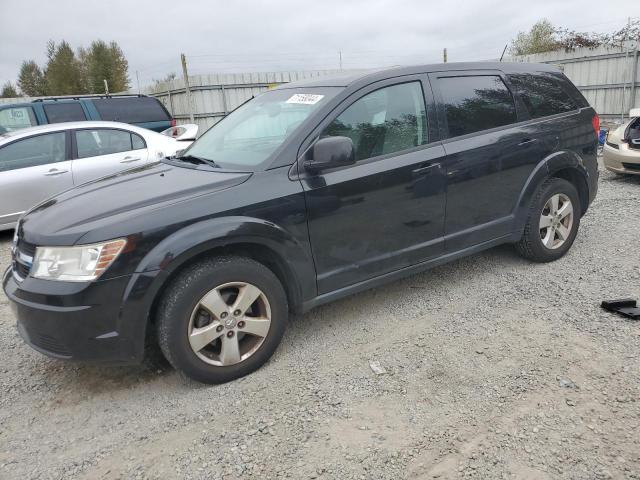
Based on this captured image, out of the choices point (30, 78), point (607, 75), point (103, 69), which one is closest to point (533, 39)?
point (607, 75)

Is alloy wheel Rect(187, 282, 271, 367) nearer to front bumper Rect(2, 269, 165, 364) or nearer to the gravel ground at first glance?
the gravel ground

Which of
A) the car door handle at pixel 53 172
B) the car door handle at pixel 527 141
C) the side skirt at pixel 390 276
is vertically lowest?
the side skirt at pixel 390 276

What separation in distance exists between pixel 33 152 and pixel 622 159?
8457mm

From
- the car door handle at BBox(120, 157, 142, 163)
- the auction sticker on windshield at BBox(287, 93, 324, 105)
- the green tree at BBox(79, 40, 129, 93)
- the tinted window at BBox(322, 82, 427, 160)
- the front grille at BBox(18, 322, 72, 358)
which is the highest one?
the green tree at BBox(79, 40, 129, 93)

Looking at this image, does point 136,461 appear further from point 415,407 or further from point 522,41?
point 522,41

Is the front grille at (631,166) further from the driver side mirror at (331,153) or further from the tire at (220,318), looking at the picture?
the tire at (220,318)

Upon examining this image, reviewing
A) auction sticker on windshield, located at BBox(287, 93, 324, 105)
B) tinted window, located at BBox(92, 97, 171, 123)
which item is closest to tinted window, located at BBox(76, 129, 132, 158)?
tinted window, located at BBox(92, 97, 171, 123)

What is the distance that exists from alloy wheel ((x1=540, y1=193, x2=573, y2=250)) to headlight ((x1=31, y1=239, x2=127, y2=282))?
350 cm

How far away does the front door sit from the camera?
125 inches

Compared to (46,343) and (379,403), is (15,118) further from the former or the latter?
(379,403)

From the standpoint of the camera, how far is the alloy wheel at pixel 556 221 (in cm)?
438

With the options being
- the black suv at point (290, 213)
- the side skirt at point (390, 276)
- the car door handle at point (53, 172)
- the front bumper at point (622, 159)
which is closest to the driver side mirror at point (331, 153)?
the black suv at point (290, 213)

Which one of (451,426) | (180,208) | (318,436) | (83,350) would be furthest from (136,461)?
(451,426)

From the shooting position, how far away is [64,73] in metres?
50.2
